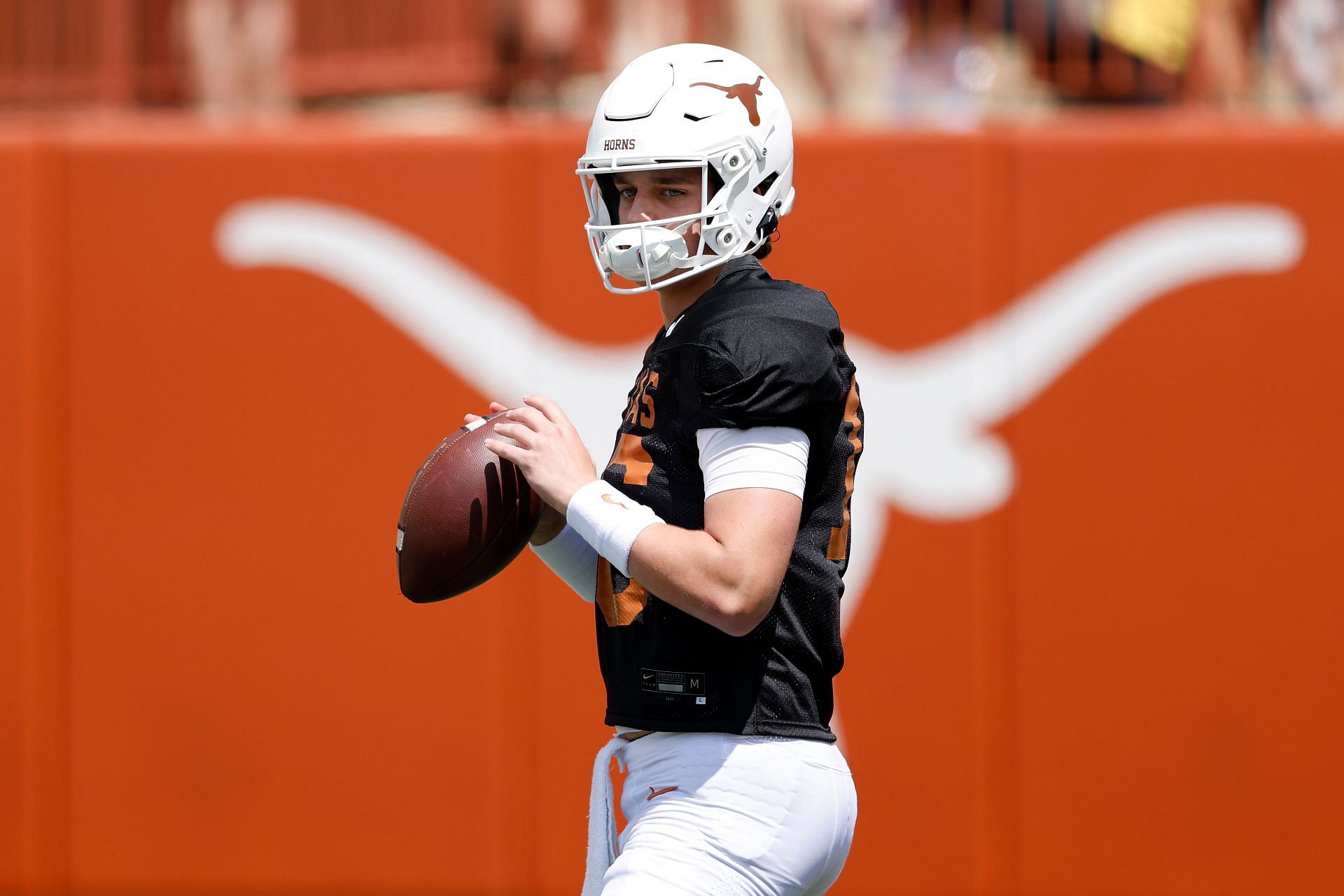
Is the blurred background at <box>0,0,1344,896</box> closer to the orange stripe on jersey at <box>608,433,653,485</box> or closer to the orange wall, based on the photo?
the orange wall

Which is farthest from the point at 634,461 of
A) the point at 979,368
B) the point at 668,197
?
the point at 979,368

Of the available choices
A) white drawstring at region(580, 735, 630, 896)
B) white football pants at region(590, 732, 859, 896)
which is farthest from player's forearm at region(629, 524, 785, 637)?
white drawstring at region(580, 735, 630, 896)

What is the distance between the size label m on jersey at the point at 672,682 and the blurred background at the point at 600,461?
214cm

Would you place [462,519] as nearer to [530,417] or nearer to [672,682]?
[530,417]

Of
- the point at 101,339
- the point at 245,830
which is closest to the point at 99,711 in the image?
the point at 245,830

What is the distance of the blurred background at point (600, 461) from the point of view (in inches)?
167

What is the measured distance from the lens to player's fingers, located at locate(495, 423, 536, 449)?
2.17 m

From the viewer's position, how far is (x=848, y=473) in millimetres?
2238

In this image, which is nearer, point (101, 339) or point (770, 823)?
point (770, 823)

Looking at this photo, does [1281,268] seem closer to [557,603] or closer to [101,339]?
[557,603]

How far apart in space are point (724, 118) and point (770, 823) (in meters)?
1.00

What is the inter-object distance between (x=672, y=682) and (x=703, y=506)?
256 millimetres

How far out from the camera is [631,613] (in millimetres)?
2213

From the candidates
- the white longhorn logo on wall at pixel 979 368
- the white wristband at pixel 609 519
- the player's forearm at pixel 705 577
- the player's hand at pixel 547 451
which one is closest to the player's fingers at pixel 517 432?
the player's hand at pixel 547 451
